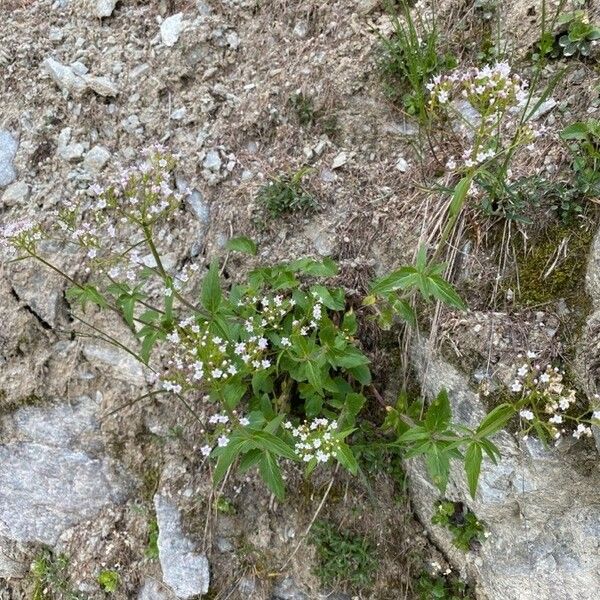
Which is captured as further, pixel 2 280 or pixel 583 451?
pixel 2 280

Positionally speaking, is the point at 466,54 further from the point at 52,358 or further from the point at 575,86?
the point at 52,358

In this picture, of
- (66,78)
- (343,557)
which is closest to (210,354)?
(343,557)

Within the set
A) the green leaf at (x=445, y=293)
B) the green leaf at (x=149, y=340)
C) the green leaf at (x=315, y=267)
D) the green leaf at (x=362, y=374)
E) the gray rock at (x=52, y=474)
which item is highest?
the green leaf at (x=445, y=293)

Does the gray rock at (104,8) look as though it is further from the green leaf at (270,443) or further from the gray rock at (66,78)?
the green leaf at (270,443)

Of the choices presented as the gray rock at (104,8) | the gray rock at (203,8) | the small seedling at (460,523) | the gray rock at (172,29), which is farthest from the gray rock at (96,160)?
the small seedling at (460,523)

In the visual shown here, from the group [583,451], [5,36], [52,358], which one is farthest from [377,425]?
[5,36]

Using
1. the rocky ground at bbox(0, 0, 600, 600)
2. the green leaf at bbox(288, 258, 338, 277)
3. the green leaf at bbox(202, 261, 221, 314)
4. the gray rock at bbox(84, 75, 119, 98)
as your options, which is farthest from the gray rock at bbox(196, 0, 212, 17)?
the green leaf at bbox(202, 261, 221, 314)
